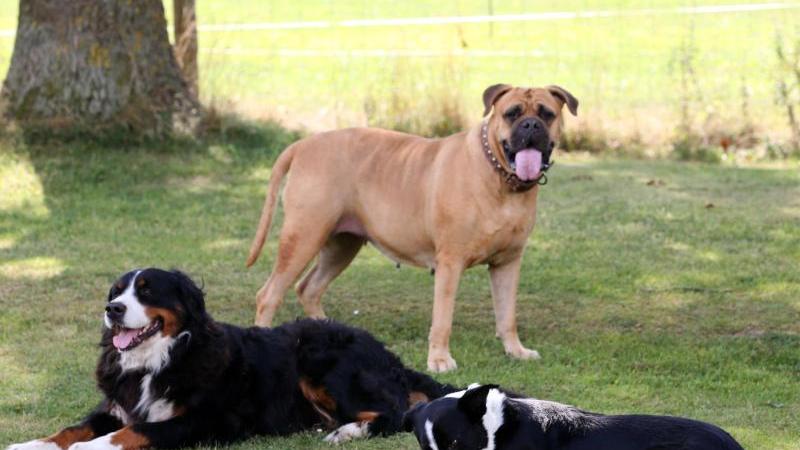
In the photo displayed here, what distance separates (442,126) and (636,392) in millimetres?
8778

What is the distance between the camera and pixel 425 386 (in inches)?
273

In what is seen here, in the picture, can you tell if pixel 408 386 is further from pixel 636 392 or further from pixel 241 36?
pixel 241 36

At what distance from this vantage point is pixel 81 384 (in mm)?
7555

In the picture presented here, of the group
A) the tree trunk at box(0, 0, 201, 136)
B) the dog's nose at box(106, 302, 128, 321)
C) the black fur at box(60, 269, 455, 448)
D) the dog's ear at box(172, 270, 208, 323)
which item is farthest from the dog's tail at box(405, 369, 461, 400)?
the tree trunk at box(0, 0, 201, 136)

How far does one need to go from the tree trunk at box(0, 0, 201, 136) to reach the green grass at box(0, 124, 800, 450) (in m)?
Result: 0.37

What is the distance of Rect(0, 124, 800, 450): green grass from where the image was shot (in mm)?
7535

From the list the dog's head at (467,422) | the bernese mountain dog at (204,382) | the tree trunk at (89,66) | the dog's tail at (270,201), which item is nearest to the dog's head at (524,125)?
the dog's tail at (270,201)

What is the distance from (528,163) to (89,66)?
7053mm

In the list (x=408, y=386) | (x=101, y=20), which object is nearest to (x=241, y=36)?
(x=101, y=20)

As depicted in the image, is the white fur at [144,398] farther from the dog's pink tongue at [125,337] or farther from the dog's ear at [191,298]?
the dog's ear at [191,298]

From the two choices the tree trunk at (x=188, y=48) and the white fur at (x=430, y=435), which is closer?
the white fur at (x=430, y=435)

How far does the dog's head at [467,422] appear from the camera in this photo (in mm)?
4969

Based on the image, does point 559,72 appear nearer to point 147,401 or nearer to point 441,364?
point 441,364

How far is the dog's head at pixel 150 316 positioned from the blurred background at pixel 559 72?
897 cm
